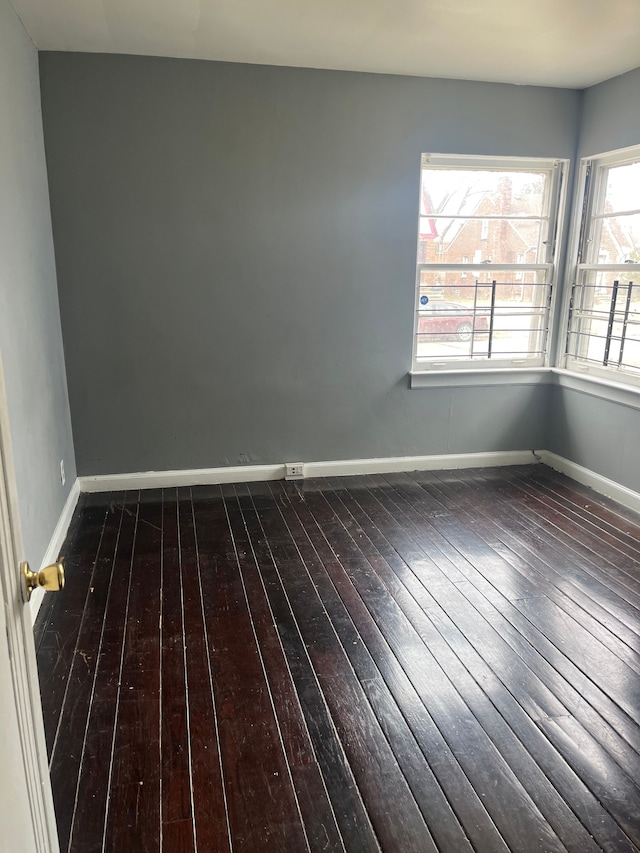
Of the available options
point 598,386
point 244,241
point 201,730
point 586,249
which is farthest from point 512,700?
point 586,249

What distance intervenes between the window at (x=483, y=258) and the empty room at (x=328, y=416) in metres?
0.02

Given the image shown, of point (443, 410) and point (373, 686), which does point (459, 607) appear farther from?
point (443, 410)

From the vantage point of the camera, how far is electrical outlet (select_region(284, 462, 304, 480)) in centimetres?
418

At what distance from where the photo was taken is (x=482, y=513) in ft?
12.1

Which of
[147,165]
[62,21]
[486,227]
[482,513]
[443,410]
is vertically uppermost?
[62,21]

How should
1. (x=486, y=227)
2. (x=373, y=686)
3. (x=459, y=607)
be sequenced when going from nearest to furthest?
1. (x=373, y=686)
2. (x=459, y=607)
3. (x=486, y=227)

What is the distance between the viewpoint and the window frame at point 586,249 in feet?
12.7

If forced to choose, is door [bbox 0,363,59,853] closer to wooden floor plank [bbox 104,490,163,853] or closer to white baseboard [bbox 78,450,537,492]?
wooden floor plank [bbox 104,490,163,853]

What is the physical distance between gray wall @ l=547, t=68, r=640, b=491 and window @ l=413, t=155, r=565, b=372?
1.06 feet

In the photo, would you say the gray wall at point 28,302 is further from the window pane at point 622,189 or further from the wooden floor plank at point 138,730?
the window pane at point 622,189

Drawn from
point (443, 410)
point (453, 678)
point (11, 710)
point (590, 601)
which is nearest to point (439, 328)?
point (443, 410)

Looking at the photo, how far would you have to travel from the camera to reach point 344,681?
2.19 metres

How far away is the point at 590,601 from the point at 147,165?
10.7 feet

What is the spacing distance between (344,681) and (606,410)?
8.81ft
